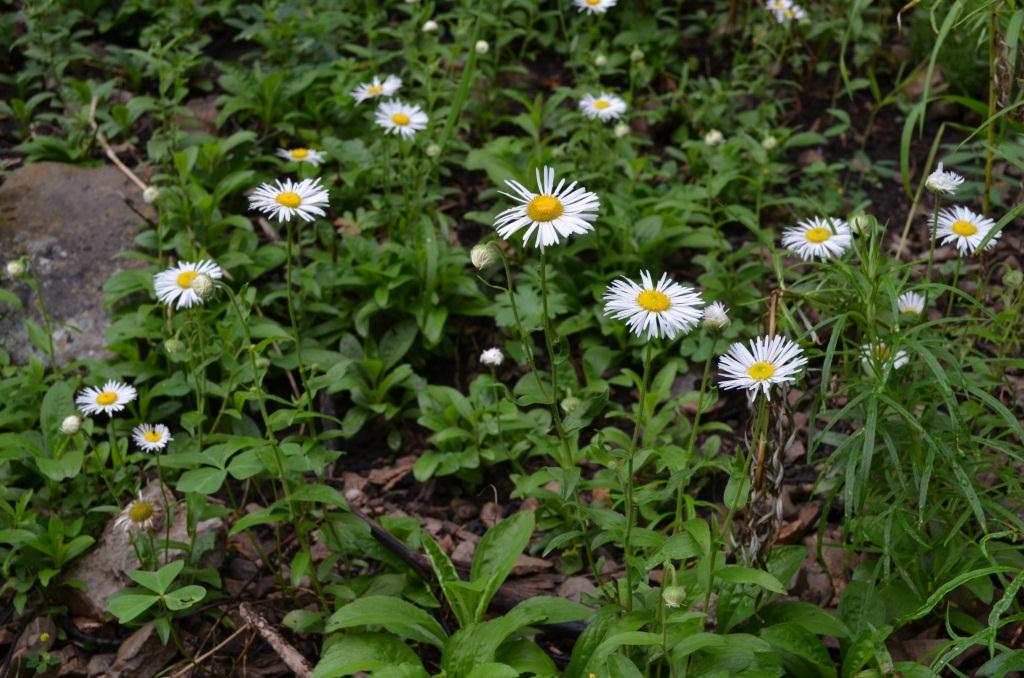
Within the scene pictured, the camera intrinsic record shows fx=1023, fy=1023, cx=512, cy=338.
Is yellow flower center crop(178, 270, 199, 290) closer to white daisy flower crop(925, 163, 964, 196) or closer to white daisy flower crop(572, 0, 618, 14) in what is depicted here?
white daisy flower crop(925, 163, 964, 196)

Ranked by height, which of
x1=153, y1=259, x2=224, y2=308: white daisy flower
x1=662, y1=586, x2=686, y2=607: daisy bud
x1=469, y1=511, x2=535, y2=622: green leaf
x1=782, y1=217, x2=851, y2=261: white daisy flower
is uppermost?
x1=782, y1=217, x2=851, y2=261: white daisy flower

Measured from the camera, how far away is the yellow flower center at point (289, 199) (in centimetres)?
266

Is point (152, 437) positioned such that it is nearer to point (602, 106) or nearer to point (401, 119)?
point (401, 119)

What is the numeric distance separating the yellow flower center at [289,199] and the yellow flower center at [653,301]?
101cm

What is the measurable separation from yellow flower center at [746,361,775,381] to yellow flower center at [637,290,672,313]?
0.72 feet

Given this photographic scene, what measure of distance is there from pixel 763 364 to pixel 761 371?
0.02m

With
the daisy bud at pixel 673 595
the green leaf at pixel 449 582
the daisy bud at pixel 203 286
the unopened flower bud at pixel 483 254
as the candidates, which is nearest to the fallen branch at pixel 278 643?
the green leaf at pixel 449 582

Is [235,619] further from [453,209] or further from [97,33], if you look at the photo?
[97,33]

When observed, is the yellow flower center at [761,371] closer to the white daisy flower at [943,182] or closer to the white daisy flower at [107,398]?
the white daisy flower at [943,182]

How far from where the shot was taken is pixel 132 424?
3160 millimetres

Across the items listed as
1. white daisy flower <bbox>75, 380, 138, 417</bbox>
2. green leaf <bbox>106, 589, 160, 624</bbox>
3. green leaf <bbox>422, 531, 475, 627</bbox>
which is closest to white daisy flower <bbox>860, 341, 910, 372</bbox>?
green leaf <bbox>422, 531, 475, 627</bbox>

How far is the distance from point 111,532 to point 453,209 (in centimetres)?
188

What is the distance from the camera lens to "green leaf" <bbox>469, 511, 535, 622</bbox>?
2430 millimetres

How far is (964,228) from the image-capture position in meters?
2.86
